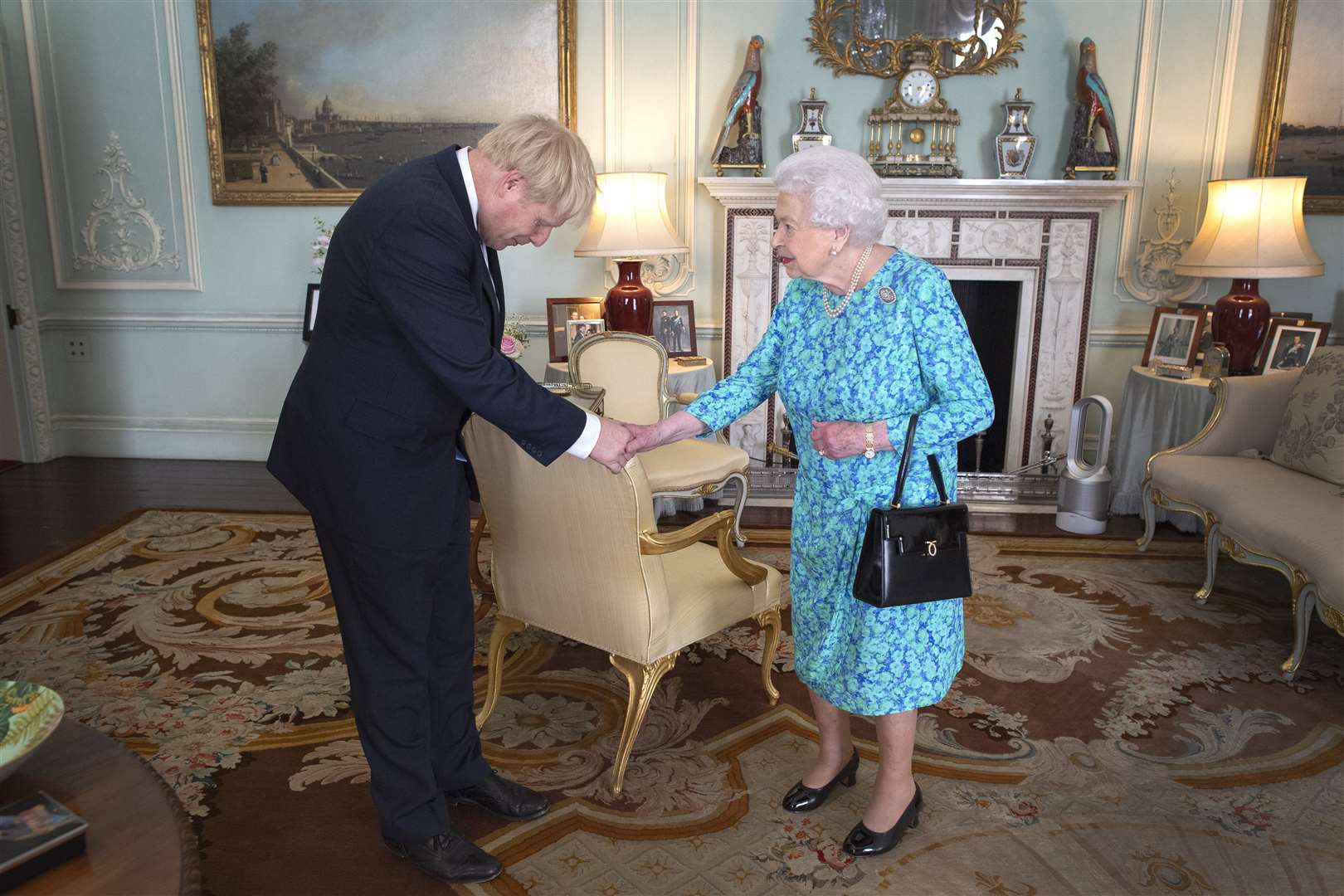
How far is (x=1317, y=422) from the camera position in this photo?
11.7ft

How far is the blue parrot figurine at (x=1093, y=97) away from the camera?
4723mm

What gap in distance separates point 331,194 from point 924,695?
15.0 feet

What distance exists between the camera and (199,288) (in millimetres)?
5645

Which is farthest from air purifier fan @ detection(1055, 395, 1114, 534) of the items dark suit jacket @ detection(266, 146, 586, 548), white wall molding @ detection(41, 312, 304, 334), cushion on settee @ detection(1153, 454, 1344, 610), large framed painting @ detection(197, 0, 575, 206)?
white wall molding @ detection(41, 312, 304, 334)

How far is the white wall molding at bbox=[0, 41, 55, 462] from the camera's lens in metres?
5.37

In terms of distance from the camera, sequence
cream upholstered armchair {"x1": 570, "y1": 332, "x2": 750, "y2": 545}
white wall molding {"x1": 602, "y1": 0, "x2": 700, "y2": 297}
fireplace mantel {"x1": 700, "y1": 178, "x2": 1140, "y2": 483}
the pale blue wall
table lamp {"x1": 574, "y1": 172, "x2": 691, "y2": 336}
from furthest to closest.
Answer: white wall molding {"x1": 602, "y1": 0, "x2": 700, "y2": 297}
the pale blue wall
fireplace mantel {"x1": 700, "y1": 178, "x2": 1140, "y2": 483}
table lamp {"x1": 574, "y1": 172, "x2": 691, "y2": 336}
cream upholstered armchair {"x1": 570, "y1": 332, "x2": 750, "y2": 545}

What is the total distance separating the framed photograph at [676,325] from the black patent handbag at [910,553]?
3210 millimetres

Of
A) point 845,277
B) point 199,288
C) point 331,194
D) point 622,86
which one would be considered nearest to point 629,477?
point 845,277

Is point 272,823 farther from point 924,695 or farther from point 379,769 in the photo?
point 924,695

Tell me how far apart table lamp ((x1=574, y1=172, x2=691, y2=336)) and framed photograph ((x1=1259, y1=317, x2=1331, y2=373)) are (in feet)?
9.15

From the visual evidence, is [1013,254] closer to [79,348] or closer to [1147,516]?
[1147,516]

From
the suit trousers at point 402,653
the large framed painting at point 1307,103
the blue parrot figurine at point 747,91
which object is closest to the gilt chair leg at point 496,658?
the suit trousers at point 402,653

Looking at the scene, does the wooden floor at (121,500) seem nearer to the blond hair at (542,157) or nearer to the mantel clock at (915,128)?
the mantel clock at (915,128)

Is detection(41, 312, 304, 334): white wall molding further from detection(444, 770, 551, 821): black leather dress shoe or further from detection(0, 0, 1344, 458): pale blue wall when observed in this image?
detection(444, 770, 551, 821): black leather dress shoe
